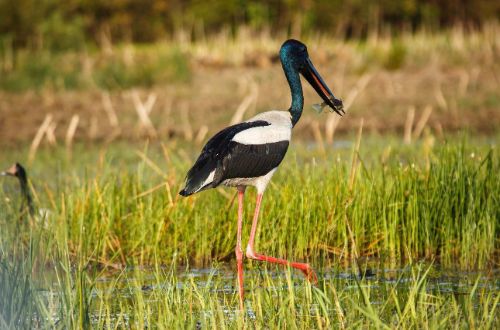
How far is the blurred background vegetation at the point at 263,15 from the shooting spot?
37688mm

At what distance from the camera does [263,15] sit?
3766 cm

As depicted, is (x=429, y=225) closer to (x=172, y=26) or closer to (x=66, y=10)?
(x=66, y=10)

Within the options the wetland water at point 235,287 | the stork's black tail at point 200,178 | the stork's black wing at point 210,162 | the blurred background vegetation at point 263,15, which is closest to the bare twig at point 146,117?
the wetland water at point 235,287

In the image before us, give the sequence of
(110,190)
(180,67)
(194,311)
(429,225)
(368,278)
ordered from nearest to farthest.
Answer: (194,311) → (368,278) → (429,225) → (110,190) → (180,67)

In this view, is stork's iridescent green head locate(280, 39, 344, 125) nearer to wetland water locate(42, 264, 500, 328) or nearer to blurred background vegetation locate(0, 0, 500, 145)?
wetland water locate(42, 264, 500, 328)

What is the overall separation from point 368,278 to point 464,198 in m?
1.02

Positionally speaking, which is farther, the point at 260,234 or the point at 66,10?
the point at 66,10

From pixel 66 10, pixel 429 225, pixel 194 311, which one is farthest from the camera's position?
pixel 66 10

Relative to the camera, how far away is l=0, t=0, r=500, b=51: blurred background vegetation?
124ft

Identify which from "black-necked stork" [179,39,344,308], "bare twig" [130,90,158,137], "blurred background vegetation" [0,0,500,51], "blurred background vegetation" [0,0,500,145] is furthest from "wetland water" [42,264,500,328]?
"blurred background vegetation" [0,0,500,51]

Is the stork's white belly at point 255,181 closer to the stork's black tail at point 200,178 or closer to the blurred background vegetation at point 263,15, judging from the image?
the stork's black tail at point 200,178

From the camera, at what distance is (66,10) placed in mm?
36969

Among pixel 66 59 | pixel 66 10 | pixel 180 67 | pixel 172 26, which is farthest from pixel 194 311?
pixel 172 26

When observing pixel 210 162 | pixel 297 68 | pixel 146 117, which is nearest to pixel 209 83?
pixel 146 117
